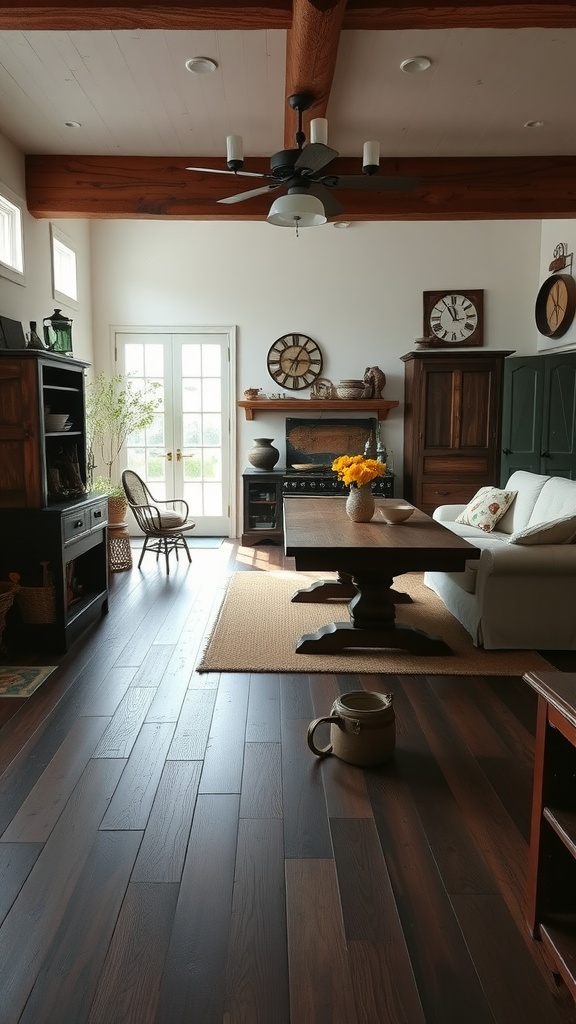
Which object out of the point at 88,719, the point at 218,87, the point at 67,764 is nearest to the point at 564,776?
the point at 67,764

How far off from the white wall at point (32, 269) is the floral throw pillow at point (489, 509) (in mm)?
3459

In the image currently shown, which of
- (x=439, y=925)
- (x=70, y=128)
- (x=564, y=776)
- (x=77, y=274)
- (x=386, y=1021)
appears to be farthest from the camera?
(x=77, y=274)

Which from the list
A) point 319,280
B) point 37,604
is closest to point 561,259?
point 319,280

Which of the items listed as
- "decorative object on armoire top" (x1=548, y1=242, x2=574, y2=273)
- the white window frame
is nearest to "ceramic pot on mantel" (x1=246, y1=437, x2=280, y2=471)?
the white window frame

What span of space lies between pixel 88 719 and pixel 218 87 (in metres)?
3.27

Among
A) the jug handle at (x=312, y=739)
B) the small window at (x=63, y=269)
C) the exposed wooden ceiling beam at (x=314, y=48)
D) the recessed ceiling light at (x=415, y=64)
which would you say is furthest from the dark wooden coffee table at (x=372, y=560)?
the small window at (x=63, y=269)

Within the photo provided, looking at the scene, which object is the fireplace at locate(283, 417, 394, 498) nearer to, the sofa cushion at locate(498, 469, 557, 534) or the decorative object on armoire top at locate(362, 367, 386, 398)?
the decorative object on armoire top at locate(362, 367, 386, 398)

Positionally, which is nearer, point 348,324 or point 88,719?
point 88,719

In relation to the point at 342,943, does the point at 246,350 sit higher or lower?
higher

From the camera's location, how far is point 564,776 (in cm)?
173

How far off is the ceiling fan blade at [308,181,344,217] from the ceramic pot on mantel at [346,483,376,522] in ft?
5.15

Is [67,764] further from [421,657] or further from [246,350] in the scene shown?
[246,350]

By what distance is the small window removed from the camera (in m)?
6.00

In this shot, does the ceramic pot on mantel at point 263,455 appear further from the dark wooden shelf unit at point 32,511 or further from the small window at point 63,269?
the dark wooden shelf unit at point 32,511
